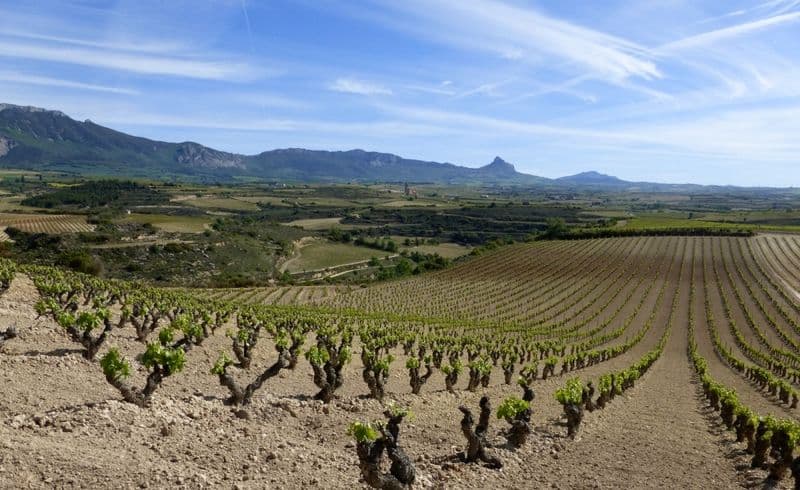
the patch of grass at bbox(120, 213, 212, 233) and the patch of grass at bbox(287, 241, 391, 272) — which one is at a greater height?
the patch of grass at bbox(120, 213, 212, 233)

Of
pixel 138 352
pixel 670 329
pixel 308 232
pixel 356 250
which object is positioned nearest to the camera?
pixel 138 352

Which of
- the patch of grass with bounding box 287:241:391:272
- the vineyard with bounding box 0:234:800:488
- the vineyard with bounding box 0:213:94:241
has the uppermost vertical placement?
the vineyard with bounding box 0:234:800:488

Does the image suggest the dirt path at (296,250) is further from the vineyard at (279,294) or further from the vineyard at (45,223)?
the vineyard at (45,223)

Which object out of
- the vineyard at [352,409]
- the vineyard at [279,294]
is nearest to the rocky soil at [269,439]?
the vineyard at [352,409]

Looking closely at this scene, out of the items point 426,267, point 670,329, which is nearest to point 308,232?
point 426,267

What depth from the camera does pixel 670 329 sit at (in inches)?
2422

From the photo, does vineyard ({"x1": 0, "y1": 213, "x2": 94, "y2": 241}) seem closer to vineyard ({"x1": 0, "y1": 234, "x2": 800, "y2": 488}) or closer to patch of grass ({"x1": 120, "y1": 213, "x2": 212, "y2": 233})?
patch of grass ({"x1": 120, "y1": 213, "x2": 212, "y2": 233})

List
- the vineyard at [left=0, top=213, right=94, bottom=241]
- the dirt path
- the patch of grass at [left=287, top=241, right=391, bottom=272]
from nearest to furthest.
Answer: the vineyard at [left=0, top=213, right=94, bottom=241] < the dirt path < the patch of grass at [left=287, top=241, right=391, bottom=272]

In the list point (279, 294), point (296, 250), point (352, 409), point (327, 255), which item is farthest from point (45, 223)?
point (352, 409)

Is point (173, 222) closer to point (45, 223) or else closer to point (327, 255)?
point (45, 223)

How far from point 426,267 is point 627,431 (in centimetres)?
10577

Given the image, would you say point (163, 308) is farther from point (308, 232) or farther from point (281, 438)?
point (308, 232)

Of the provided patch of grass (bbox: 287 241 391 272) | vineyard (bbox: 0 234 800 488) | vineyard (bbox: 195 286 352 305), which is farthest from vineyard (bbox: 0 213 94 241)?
vineyard (bbox: 0 234 800 488)

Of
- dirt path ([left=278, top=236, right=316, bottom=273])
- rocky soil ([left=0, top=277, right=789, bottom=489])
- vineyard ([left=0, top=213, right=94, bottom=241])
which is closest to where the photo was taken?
rocky soil ([left=0, top=277, right=789, bottom=489])
